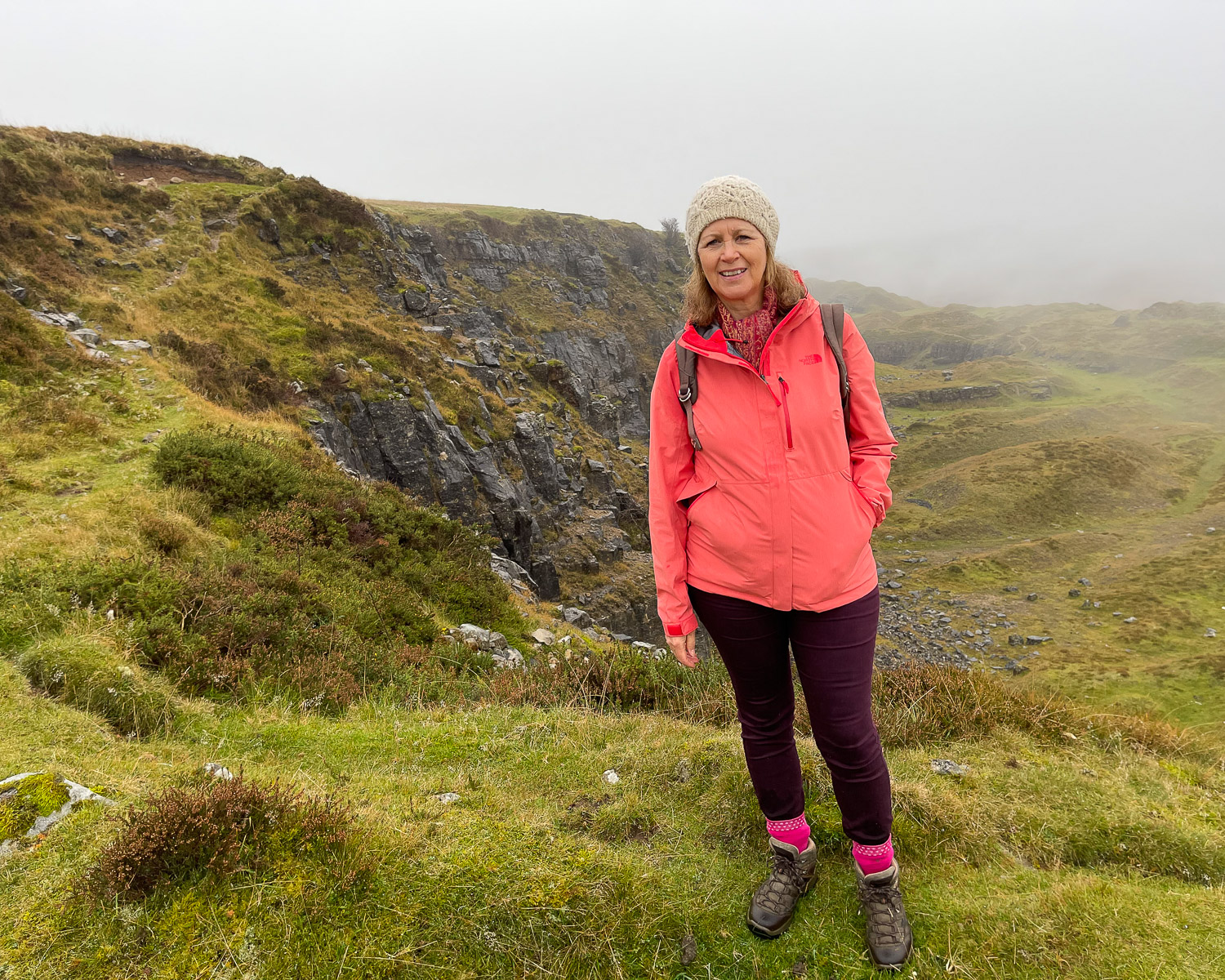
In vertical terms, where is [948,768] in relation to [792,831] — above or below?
below

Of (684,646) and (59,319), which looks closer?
(684,646)

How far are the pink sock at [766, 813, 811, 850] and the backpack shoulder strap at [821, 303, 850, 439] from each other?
2.10 meters

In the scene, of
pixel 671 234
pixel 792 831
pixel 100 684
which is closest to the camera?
pixel 792 831

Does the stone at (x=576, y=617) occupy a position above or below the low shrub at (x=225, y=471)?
below

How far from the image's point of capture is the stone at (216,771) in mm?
3506

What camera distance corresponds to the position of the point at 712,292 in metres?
2.91

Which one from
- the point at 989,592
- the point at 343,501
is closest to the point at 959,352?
the point at 989,592

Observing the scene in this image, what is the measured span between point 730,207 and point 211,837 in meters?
3.78

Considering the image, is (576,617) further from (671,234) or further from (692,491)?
(671,234)

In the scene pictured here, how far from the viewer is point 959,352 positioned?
19550 cm

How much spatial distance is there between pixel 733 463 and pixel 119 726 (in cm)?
524

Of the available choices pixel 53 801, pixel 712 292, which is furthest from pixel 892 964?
pixel 53 801

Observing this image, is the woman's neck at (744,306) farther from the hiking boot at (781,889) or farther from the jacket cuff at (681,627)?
the hiking boot at (781,889)

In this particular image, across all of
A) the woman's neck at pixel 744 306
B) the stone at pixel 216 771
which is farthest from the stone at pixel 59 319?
the woman's neck at pixel 744 306
